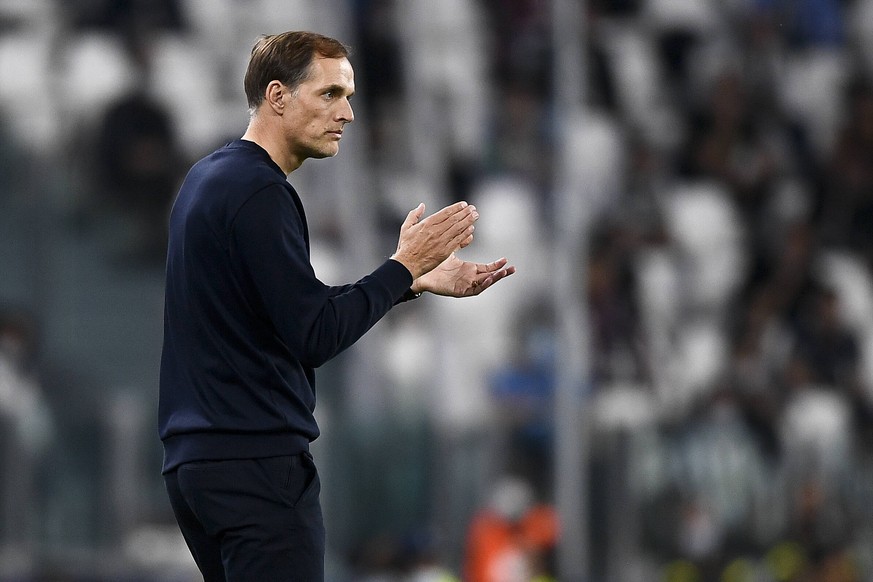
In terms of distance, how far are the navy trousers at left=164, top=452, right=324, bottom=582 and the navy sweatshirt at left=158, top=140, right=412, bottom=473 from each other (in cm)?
2

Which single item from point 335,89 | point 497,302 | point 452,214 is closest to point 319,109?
point 335,89

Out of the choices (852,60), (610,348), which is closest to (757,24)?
(852,60)

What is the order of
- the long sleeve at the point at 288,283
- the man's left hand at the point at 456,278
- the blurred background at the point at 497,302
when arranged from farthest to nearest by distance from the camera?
the blurred background at the point at 497,302, the man's left hand at the point at 456,278, the long sleeve at the point at 288,283

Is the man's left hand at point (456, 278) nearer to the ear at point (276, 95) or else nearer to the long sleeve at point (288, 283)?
the long sleeve at point (288, 283)

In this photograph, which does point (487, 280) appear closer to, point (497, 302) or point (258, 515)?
point (258, 515)

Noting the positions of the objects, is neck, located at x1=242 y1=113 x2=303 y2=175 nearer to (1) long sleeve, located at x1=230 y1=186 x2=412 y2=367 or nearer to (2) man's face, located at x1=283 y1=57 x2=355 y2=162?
(2) man's face, located at x1=283 y1=57 x2=355 y2=162

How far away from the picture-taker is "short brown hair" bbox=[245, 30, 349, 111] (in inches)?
96.7

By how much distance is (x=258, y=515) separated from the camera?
7.75 ft

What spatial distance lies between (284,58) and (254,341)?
47 cm

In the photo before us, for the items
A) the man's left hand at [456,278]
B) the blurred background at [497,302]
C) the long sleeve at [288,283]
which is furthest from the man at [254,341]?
the blurred background at [497,302]

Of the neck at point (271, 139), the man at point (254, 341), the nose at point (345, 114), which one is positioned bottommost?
the man at point (254, 341)

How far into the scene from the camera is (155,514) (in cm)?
737

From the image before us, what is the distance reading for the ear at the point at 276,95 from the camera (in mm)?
2461

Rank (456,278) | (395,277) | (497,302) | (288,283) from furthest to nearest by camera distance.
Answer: (497,302)
(456,278)
(395,277)
(288,283)
